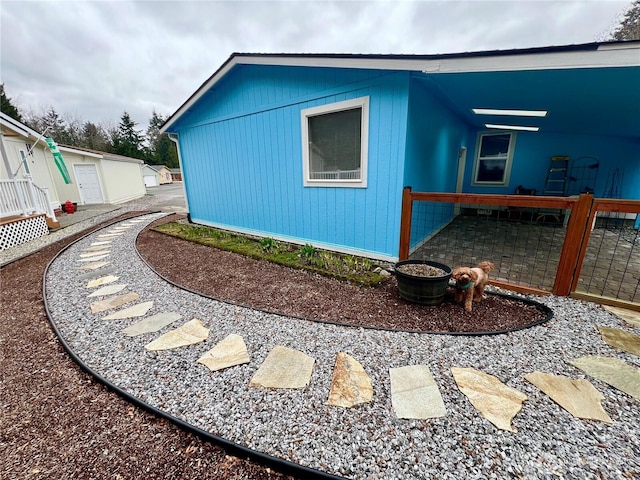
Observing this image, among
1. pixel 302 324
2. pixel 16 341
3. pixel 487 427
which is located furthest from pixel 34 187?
pixel 487 427

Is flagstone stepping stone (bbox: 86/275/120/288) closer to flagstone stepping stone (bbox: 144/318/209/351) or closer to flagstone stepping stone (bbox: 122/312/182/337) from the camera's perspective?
flagstone stepping stone (bbox: 122/312/182/337)

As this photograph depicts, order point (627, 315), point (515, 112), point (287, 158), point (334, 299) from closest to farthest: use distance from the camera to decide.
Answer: point (627, 315) → point (334, 299) → point (515, 112) → point (287, 158)

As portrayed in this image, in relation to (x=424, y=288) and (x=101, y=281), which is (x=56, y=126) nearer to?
(x=101, y=281)

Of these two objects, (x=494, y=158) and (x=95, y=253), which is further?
(x=494, y=158)

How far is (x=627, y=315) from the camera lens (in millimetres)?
2398

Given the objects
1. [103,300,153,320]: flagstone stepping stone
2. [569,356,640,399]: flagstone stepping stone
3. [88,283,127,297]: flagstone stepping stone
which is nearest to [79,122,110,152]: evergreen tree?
[88,283,127,297]: flagstone stepping stone

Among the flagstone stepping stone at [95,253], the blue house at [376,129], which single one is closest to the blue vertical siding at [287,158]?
the blue house at [376,129]

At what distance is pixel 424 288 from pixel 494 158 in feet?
22.1

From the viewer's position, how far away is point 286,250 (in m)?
4.69

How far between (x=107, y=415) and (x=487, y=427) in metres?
2.23

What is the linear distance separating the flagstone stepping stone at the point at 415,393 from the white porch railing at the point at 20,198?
8810mm

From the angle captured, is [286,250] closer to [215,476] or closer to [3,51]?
[215,476]

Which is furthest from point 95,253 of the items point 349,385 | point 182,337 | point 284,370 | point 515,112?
point 515,112

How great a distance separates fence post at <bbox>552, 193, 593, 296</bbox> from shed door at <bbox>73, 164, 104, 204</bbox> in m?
16.4
